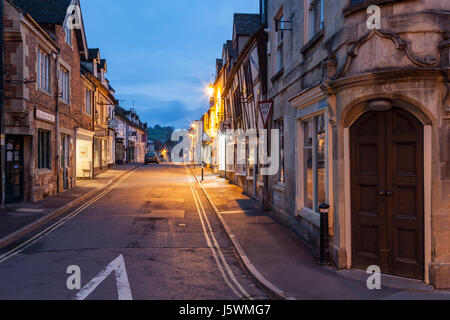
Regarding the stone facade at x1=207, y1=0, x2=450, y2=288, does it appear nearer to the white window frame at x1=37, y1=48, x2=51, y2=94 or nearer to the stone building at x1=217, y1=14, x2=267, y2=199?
the stone building at x1=217, y1=14, x2=267, y2=199

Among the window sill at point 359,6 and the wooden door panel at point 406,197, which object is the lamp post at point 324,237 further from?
the window sill at point 359,6

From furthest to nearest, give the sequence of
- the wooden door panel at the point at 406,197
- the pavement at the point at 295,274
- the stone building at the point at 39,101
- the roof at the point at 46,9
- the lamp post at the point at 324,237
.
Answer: the roof at the point at 46,9 < the stone building at the point at 39,101 < the lamp post at the point at 324,237 < the wooden door panel at the point at 406,197 < the pavement at the point at 295,274

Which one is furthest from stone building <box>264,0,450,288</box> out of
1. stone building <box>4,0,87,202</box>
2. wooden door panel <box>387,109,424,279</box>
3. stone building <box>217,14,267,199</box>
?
stone building <box>4,0,87,202</box>

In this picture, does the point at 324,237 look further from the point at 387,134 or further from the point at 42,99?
the point at 42,99

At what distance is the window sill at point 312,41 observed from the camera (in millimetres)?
8248

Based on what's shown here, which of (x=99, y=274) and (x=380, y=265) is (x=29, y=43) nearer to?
(x=99, y=274)

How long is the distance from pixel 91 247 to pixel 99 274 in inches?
88.2

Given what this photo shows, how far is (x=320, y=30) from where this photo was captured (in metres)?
8.24

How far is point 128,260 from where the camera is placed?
26.0 ft

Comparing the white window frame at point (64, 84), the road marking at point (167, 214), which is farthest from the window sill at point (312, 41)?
the white window frame at point (64, 84)

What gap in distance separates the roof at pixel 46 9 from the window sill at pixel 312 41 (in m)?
13.9

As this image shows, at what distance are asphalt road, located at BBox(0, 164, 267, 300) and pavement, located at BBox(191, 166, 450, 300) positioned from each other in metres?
0.30

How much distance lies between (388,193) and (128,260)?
519 centimetres
